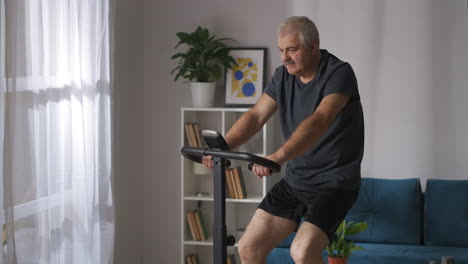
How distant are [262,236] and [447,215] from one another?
1954 millimetres

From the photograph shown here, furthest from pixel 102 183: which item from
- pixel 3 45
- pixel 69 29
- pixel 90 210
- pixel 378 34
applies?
pixel 378 34

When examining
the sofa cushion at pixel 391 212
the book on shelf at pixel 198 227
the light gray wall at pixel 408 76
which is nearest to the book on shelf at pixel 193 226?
the book on shelf at pixel 198 227

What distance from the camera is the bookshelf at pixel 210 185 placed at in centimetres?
504

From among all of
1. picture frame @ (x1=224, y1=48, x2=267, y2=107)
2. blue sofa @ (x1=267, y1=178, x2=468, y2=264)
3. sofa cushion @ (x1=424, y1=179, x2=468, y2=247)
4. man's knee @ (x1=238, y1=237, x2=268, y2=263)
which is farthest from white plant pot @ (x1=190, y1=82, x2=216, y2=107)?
man's knee @ (x1=238, y1=237, x2=268, y2=263)

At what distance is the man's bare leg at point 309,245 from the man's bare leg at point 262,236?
0.61ft

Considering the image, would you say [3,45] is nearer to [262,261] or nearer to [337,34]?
[262,261]

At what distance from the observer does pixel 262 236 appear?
122 inches

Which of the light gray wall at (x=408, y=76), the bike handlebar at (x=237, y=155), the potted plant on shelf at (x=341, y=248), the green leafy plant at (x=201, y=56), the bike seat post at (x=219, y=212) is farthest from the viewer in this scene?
the green leafy plant at (x=201, y=56)

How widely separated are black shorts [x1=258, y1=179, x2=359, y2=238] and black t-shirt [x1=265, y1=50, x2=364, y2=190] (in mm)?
35

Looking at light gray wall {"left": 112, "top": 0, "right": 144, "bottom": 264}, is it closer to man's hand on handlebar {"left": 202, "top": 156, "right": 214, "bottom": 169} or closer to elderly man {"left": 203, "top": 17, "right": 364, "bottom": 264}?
elderly man {"left": 203, "top": 17, "right": 364, "bottom": 264}

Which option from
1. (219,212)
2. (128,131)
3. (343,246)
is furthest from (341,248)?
(128,131)

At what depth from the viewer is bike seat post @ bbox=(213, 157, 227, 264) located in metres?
2.66

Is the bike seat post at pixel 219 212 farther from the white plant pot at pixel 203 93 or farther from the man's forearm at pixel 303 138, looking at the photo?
the white plant pot at pixel 203 93

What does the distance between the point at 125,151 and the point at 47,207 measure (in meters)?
1.46
